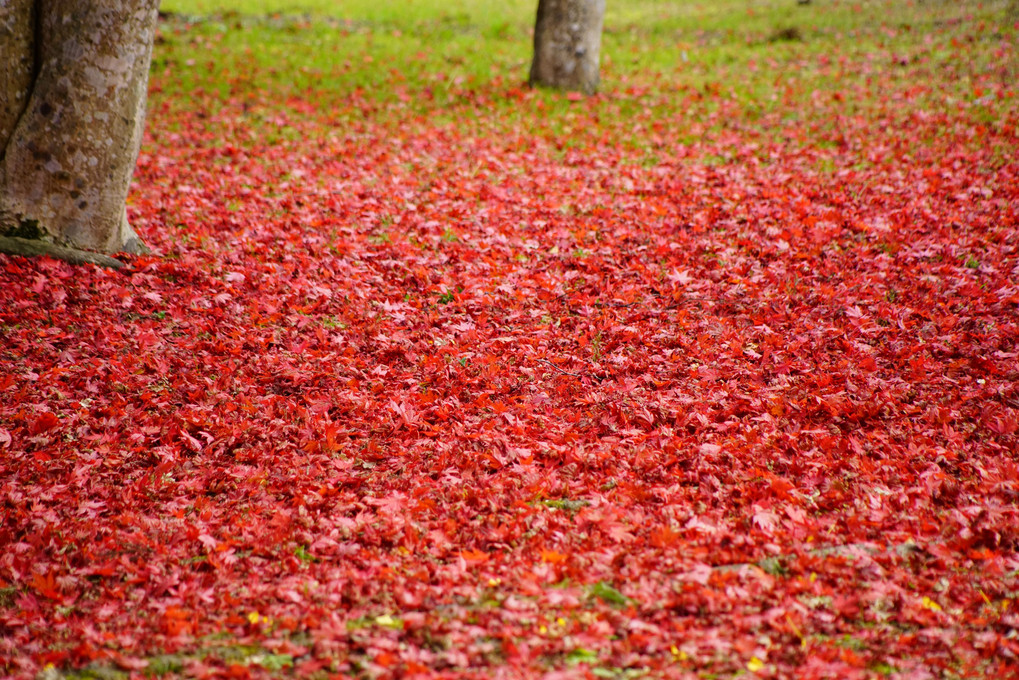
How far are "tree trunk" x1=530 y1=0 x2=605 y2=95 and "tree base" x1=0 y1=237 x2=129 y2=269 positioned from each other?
8551mm

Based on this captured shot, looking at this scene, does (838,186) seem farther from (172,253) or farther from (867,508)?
(172,253)

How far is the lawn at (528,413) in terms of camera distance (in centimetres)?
327

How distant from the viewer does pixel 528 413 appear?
4.98m

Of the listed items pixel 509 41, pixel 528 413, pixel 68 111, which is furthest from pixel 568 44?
pixel 528 413

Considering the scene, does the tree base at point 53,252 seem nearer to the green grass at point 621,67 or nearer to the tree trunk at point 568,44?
the green grass at point 621,67

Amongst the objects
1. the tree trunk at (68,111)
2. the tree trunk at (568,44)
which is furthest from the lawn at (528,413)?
the tree trunk at (568,44)

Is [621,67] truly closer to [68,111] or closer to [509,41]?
[509,41]

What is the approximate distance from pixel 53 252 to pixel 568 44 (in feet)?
29.8

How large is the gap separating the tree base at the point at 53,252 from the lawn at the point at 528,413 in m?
0.14

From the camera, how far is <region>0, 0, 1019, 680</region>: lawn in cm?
327

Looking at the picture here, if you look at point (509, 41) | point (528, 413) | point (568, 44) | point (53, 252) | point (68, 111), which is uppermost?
point (509, 41)

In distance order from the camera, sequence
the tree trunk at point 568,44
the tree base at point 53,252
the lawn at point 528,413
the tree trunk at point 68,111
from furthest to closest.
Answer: the tree trunk at point 568,44
the tree base at point 53,252
the tree trunk at point 68,111
the lawn at point 528,413

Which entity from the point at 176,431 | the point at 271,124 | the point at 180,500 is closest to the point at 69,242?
the point at 176,431

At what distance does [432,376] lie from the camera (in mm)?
5340
